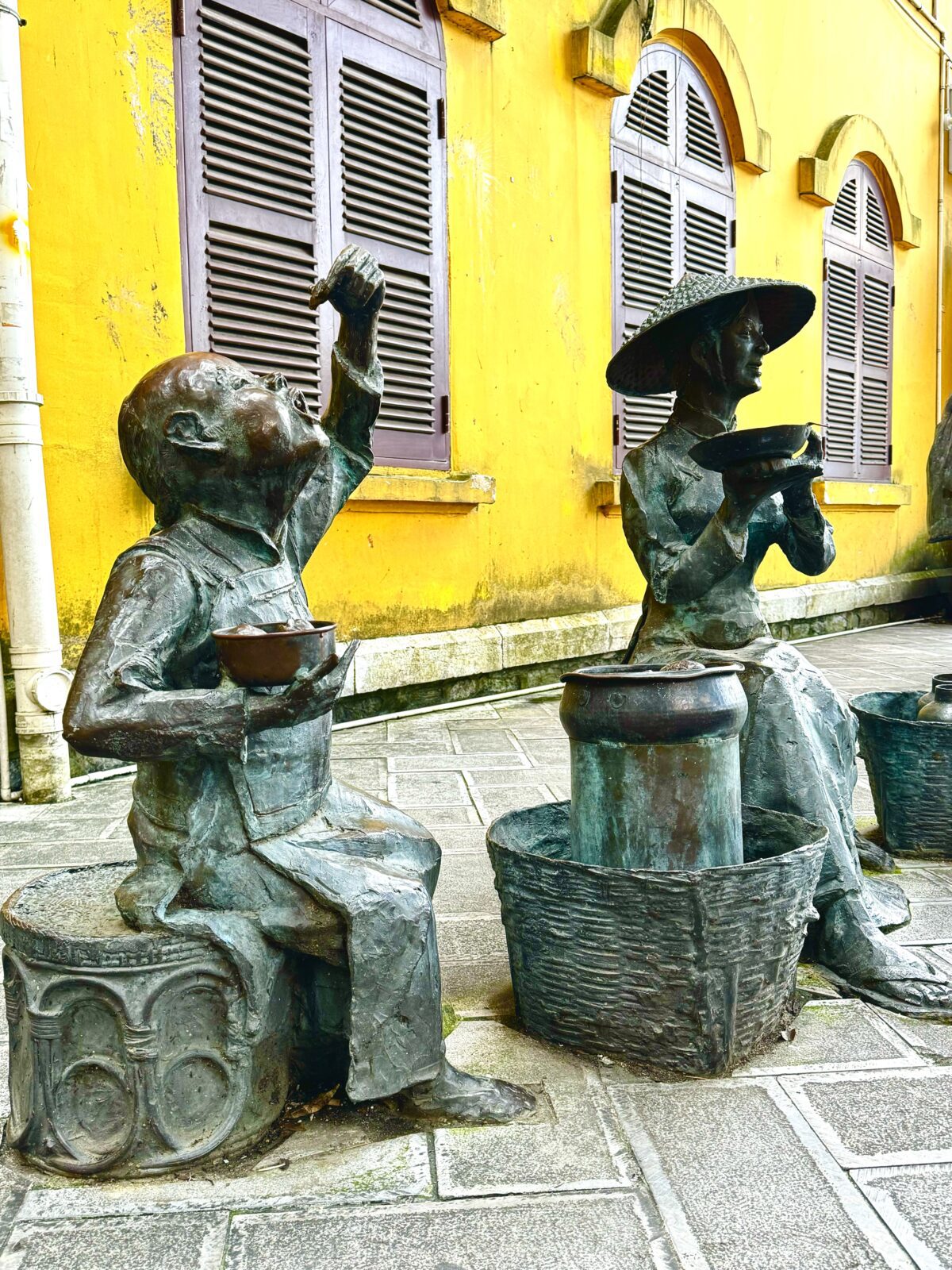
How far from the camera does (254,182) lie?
17.7ft

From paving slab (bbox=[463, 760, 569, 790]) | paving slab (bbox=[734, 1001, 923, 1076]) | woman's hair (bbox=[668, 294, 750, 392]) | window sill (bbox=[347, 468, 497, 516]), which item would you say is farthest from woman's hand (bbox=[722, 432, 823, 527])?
window sill (bbox=[347, 468, 497, 516])

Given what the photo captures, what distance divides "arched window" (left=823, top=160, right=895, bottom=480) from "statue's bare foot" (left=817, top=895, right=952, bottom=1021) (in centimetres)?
827

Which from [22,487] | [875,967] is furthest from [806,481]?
[22,487]

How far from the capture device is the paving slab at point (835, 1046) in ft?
7.66

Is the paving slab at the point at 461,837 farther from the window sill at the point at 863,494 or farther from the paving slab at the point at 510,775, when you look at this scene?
the window sill at the point at 863,494

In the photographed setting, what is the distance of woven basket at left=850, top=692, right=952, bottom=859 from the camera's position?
376cm

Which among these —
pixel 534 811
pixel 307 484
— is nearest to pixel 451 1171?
pixel 534 811

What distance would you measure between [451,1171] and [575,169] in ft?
22.3

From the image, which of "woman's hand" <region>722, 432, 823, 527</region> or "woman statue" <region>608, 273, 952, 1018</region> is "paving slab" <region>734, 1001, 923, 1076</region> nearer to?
"woman statue" <region>608, 273, 952, 1018</region>

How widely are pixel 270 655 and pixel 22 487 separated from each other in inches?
112

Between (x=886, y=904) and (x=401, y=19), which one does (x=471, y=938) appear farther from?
(x=401, y=19)

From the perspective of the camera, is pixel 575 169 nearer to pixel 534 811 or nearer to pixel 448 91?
pixel 448 91

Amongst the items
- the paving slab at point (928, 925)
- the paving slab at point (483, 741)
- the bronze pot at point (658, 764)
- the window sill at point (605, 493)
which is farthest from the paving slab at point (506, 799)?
the window sill at point (605, 493)

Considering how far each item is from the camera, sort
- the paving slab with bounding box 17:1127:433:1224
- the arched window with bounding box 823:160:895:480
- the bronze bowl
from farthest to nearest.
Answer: the arched window with bounding box 823:160:895:480
the bronze bowl
the paving slab with bounding box 17:1127:433:1224
